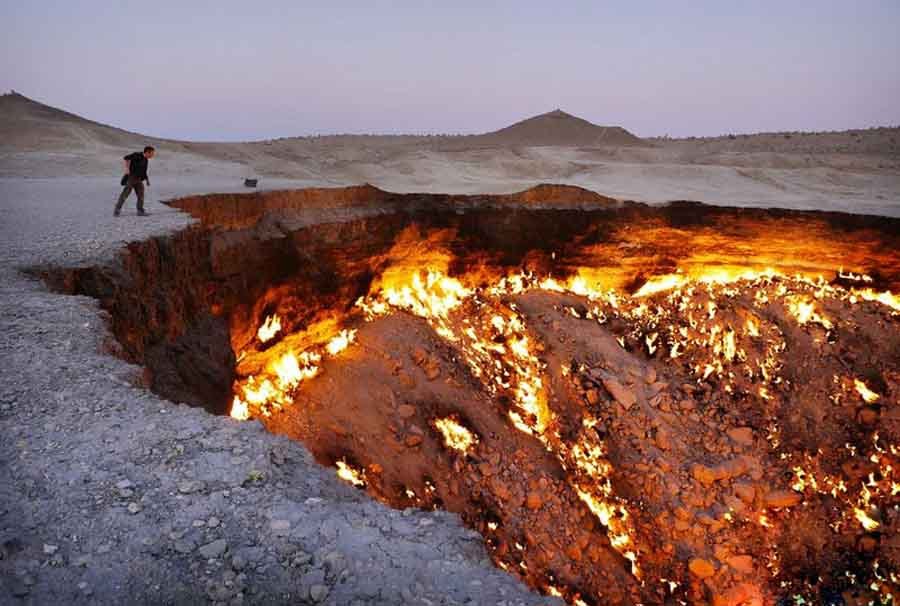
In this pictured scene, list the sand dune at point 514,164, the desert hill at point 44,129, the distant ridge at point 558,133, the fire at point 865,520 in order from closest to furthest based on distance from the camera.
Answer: the fire at point 865,520 → the sand dune at point 514,164 → the desert hill at point 44,129 → the distant ridge at point 558,133

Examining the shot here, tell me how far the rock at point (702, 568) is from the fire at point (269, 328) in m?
6.88

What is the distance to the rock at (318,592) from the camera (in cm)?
222

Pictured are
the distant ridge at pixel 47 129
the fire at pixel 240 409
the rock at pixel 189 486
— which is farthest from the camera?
the distant ridge at pixel 47 129

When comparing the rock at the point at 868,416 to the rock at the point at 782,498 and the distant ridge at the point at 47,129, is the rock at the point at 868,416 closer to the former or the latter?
the rock at the point at 782,498

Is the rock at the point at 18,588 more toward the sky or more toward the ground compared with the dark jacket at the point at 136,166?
more toward the ground

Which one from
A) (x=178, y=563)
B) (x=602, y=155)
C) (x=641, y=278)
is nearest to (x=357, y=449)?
(x=178, y=563)

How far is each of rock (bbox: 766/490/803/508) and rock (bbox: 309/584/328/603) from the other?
761 centimetres

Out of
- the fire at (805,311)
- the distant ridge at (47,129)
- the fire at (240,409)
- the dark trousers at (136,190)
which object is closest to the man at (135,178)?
the dark trousers at (136,190)

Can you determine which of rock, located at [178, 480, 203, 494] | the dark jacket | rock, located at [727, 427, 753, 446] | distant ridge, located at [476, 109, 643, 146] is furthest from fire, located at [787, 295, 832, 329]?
distant ridge, located at [476, 109, 643, 146]

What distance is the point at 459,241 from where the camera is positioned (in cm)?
1159

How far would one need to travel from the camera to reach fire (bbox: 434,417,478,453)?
8531 mm

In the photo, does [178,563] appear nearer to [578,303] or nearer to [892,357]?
[578,303]

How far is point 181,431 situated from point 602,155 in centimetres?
2555

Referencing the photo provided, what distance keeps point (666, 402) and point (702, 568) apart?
2646mm
